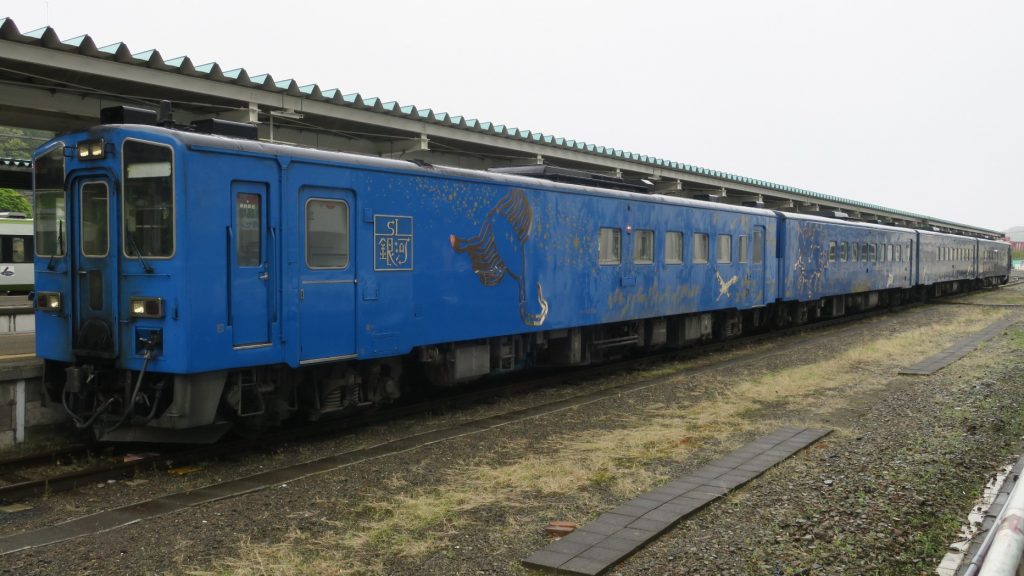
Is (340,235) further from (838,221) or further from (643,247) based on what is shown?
(838,221)

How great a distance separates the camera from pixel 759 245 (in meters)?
18.3

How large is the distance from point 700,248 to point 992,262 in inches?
1514

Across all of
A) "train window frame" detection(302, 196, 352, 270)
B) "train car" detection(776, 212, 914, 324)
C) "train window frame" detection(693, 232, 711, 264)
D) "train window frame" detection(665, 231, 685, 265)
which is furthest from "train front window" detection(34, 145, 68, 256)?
"train car" detection(776, 212, 914, 324)

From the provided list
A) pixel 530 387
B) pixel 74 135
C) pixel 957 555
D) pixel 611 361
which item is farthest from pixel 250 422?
pixel 611 361

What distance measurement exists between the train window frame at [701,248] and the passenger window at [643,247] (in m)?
1.74

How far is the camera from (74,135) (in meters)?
7.64

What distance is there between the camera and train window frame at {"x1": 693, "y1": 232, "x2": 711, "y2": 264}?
15625mm

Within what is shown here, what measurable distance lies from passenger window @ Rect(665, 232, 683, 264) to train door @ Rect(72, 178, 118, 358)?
377 inches

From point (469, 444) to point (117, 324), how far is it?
137 inches

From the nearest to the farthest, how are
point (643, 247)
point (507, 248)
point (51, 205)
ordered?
point (51, 205) < point (507, 248) < point (643, 247)

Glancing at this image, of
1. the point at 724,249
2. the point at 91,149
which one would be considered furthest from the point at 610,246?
the point at 91,149

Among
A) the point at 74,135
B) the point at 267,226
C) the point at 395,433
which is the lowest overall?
the point at 395,433

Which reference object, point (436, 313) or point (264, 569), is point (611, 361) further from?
point (264, 569)

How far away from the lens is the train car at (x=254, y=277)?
709 centimetres
